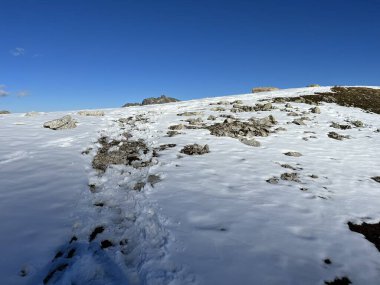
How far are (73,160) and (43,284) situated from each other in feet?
28.5

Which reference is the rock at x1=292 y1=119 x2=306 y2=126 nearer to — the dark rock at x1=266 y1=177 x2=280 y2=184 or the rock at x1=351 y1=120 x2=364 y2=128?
the rock at x1=351 y1=120 x2=364 y2=128

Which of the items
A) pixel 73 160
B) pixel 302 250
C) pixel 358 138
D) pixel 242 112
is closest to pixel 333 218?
pixel 302 250

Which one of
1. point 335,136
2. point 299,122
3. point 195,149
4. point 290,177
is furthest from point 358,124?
point 195,149

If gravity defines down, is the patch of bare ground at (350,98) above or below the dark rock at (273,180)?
above

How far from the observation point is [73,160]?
14.3 meters

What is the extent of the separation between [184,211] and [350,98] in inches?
1336

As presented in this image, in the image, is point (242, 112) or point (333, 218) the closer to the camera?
point (333, 218)

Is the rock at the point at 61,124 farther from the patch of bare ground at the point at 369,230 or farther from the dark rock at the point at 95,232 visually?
the patch of bare ground at the point at 369,230

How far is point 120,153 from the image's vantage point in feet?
52.4

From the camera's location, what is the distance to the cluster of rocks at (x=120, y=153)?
14.0 meters

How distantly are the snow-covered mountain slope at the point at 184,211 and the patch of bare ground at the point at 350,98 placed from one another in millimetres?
16894

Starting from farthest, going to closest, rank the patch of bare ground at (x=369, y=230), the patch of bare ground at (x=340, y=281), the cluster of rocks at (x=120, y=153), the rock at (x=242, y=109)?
the rock at (x=242, y=109), the cluster of rocks at (x=120, y=153), the patch of bare ground at (x=369, y=230), the patch of bare ground at (x=340, y=281)

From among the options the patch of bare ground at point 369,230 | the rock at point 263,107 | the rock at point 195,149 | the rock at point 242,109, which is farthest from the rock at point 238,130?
the patch of bare ground at point 369,230

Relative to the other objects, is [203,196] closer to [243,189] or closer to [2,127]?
[243,189]
